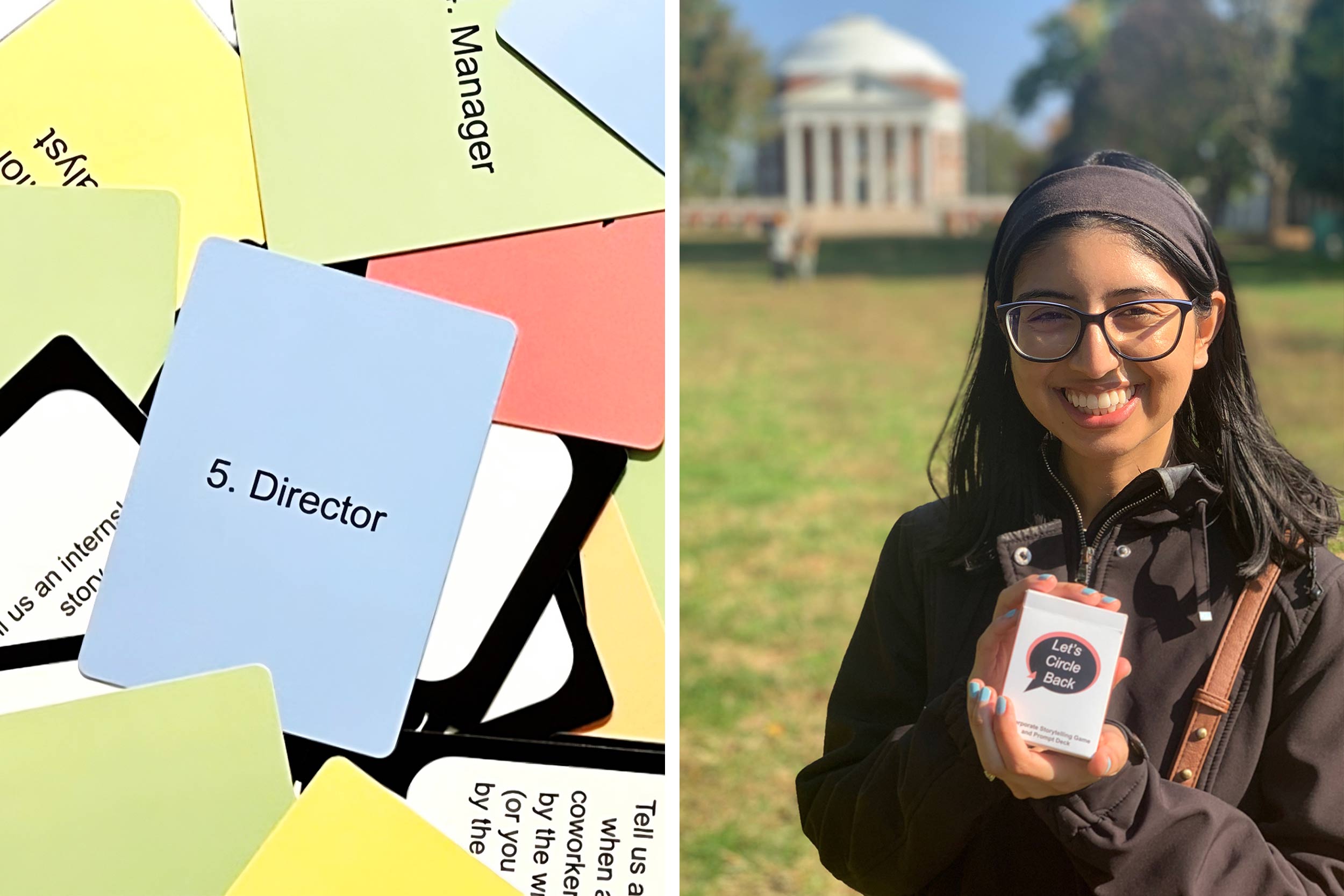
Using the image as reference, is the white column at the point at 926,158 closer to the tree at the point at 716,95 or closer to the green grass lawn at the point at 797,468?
the tree at the point at 716,95

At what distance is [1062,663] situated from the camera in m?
1.00

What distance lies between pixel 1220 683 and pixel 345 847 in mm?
891

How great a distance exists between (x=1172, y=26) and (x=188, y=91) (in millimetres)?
22743

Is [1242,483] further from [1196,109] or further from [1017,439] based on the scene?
[1196,109]

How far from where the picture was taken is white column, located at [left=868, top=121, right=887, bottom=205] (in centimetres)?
3909

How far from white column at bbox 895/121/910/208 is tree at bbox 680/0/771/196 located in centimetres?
488

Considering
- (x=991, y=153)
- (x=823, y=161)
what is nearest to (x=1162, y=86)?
(x=823, y=161)

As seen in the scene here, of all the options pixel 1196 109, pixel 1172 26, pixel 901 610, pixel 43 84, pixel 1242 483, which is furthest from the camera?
pixel 1172 26

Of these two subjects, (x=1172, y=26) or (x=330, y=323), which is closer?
(x=330, y=323)

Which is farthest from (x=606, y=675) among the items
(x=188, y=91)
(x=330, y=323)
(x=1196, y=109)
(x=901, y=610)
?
(x=1196, y=109)

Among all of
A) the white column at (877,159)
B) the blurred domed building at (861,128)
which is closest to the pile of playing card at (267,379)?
the blurred domed building at (861,128)

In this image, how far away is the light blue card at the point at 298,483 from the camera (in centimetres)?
131

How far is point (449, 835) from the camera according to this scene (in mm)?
1353

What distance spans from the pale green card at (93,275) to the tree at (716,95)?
112 ft
